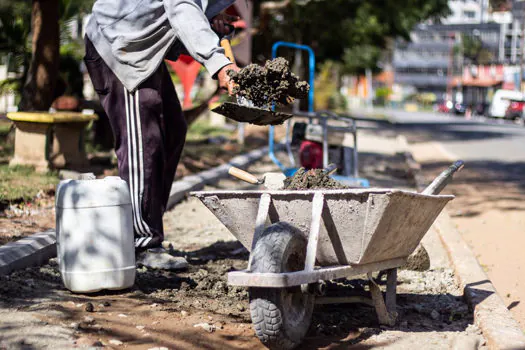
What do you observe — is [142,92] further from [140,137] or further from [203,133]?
[203,133]

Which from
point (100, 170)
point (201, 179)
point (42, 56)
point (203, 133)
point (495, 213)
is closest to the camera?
point (495, 213)

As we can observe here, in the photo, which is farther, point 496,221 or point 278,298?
point 496,221

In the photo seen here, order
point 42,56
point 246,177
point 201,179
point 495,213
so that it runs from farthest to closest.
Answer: point 42,56
point 201,179
point 495,213
point 246,177

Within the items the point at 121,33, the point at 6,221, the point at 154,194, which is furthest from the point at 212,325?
the point at 6,221

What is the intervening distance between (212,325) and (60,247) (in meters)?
0.83

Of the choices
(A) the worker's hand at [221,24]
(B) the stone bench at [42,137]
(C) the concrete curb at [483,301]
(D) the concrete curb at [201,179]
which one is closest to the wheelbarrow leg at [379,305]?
(C) the concrete curb at [483,301]

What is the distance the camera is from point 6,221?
5008 millimetres

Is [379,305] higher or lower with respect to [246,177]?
lower

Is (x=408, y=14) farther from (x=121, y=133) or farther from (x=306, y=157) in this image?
→ (x=121, y=133)

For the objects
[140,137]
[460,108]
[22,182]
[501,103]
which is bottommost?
[460,108]

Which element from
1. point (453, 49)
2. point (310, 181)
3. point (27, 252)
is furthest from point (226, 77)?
point (453, 49)

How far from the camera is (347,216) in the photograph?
126 inches

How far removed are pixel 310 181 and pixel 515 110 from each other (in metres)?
39.5

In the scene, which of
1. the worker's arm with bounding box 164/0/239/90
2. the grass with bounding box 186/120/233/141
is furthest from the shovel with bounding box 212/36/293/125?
the grass with bounding box 186/120/233/141
